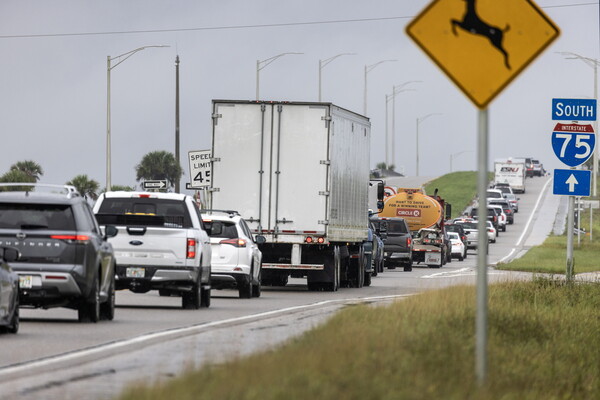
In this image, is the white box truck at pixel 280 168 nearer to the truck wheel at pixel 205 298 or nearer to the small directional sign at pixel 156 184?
the truck wheel at pixel 205 298

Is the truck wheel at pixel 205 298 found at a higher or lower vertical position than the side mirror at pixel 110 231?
lower

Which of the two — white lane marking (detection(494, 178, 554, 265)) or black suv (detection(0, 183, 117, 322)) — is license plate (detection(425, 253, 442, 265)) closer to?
white lane marking (detection(494, 178, 554, 265))

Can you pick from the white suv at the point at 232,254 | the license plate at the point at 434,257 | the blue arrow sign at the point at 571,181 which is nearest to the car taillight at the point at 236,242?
the white suv at the point at 232,254

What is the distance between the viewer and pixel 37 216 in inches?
775

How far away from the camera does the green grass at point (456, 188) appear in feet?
410

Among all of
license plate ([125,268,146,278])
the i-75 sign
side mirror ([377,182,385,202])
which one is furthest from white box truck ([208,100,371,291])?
the i-75 sign

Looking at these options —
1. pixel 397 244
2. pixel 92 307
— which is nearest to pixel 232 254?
pixel 92 307

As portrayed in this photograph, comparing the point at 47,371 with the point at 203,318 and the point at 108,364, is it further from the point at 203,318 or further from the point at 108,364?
the point at 203,318

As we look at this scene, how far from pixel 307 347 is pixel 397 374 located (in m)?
2.14

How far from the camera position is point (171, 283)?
24031 mm

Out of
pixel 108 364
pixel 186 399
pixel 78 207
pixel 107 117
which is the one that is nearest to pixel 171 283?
pixel 78 207

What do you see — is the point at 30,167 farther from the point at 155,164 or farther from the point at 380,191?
the point at 380,191

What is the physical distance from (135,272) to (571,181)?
26.1ft

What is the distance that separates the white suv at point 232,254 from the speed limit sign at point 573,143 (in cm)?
619
